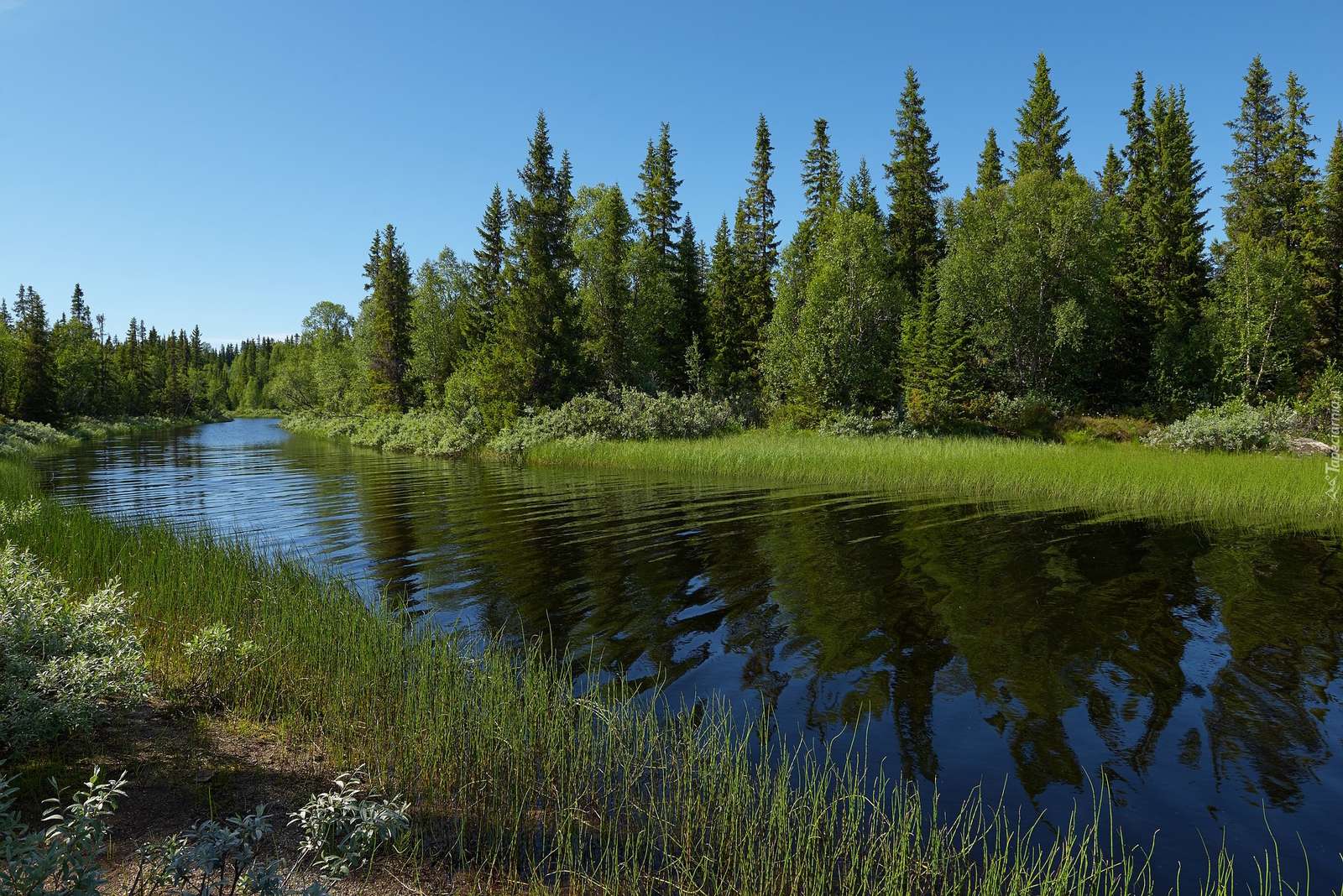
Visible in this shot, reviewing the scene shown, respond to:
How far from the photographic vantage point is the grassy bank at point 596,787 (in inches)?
170

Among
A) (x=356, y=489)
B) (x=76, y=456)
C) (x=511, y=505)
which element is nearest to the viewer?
(x=511, y=505)

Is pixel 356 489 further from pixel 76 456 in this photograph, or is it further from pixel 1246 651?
pixel 76 456

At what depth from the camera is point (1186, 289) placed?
4553cm

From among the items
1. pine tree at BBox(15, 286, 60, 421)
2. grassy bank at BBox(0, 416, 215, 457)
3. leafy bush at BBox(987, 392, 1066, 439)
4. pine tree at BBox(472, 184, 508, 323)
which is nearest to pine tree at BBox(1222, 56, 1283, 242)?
leafy bush at BBox(987, 392, 1066, 439)

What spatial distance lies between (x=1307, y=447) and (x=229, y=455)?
5864cm

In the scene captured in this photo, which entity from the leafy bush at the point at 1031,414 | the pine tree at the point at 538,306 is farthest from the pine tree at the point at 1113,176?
the pine tree at the point at 538,306

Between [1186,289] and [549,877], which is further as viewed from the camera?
[1186,289]

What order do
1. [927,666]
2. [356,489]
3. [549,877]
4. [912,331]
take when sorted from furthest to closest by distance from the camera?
[912,331] → [356,489] → [927,666] → [549,877]

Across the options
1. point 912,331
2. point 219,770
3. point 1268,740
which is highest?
point 912,331

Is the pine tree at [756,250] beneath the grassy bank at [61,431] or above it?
above

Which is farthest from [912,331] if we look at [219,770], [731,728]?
[219,770]

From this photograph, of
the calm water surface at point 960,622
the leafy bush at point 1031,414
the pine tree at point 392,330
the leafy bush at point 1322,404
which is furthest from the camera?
the pine tree at point 392,330

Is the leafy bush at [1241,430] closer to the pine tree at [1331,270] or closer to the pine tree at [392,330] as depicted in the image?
the pine tree at [1331,270]

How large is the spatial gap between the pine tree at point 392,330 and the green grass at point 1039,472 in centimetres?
4060
